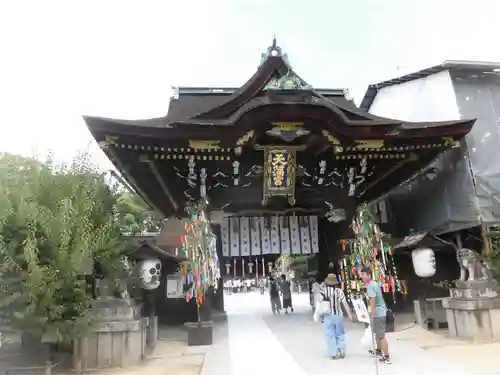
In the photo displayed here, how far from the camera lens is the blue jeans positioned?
21.2 feet

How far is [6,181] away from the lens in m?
6.94

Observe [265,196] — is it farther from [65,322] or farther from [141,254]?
[65,322]

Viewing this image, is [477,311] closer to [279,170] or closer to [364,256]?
[364,256]

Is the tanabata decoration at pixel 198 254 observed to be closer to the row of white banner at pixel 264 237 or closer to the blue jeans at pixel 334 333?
the row of white banner at pixel 264 237

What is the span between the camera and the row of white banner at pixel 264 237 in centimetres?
1073

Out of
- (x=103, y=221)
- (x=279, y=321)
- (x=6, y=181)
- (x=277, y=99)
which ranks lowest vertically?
(x=279, y=321)

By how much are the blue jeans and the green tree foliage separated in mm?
3926

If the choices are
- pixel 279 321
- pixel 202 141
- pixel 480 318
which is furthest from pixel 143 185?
pixel 480 318

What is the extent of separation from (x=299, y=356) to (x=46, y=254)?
459 centimetres

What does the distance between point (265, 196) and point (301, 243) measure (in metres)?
2.17

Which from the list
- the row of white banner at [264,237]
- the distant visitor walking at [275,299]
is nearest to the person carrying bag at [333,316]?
the row of white banner at [264,237]

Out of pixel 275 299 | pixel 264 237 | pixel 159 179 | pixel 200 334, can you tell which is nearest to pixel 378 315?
pixel 200 334

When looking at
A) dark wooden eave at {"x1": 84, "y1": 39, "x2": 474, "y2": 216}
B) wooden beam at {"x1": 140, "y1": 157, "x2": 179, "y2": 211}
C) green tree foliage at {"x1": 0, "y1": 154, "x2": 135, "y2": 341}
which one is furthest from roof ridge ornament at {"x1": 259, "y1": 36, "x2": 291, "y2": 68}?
green tree foliage at {"x1": 0, "y1": 154, "x2": 135, "y2": 341}

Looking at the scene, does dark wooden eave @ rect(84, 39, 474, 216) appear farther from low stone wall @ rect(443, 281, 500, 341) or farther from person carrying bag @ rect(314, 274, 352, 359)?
person carrying bag @ rect(314, 274, 352, 359)
